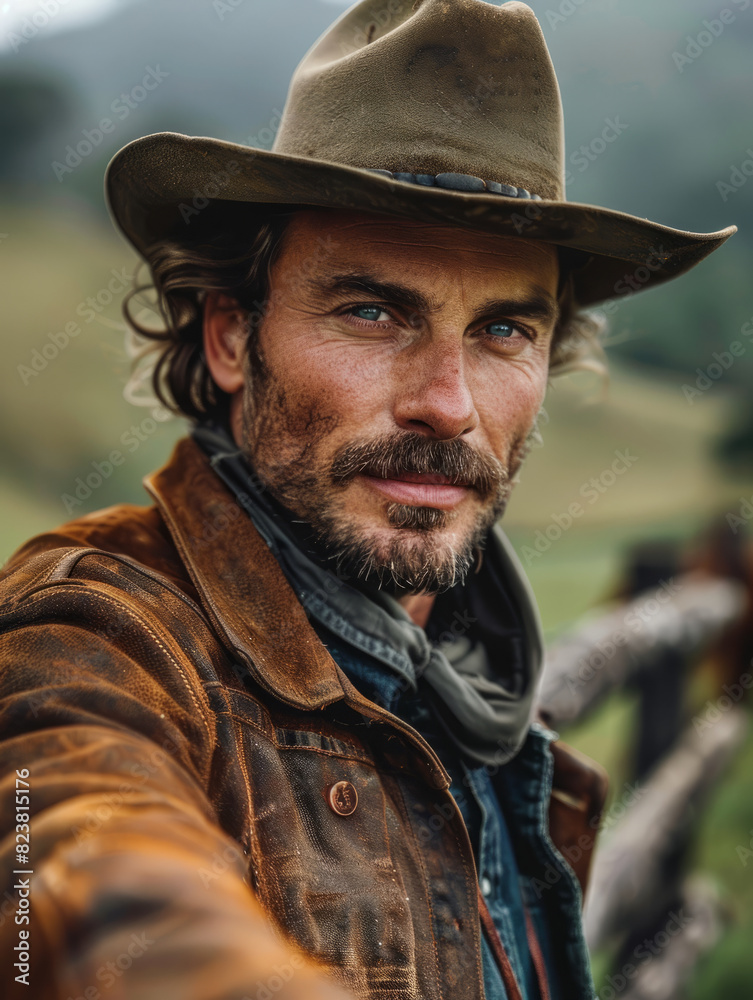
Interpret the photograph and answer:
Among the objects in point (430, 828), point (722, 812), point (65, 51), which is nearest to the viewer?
point (430, 828)

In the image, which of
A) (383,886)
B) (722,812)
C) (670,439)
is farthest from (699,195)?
(383,886)

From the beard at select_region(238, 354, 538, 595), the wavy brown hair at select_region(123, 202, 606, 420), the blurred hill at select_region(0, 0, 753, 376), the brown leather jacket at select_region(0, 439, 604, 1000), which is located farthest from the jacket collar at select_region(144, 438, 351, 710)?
the blurred hill at select_region(0, 0, 753, 376)

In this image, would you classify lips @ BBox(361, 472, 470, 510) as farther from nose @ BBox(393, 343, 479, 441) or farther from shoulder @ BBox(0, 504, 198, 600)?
shoulder @ BBox(0, 504, 198, 600)

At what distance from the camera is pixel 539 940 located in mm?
1811

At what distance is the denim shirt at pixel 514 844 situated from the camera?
1.51 metres

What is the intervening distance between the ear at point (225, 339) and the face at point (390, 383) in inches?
4.1

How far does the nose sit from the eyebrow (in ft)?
0.28

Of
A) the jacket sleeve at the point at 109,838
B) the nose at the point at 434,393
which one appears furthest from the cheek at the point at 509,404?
the jacket sleeve at the point at 109,838

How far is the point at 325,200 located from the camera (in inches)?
54.4

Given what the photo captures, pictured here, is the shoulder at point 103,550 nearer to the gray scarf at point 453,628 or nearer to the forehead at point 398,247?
the gray scarf at point 453,628

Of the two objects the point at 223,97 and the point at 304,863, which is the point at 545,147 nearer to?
the point at 304,863

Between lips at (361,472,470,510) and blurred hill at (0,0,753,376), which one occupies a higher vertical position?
blurred hill at (0,0,753,376)

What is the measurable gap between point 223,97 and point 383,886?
14947 millimetres

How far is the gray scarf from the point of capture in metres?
1.52
